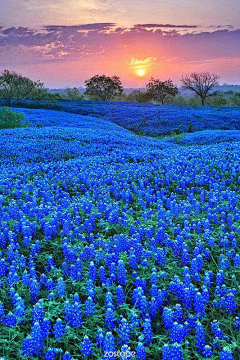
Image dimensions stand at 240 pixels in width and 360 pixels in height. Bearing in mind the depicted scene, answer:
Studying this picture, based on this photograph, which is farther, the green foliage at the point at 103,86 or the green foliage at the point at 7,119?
the green foliage at the point at 103,86

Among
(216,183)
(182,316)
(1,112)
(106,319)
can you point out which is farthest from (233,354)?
(1,112)

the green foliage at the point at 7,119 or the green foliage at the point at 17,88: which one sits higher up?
the green foliage at the point at 17,88

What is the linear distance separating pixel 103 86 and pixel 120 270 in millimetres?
85716

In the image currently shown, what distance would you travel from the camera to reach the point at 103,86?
3433 inches

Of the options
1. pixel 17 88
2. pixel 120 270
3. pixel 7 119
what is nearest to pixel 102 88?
pixel 17 88

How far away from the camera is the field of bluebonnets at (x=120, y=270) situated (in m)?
4.03

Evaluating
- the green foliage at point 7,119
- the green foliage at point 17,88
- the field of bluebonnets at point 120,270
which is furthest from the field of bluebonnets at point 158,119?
the field of bluebonnets at point 120,270

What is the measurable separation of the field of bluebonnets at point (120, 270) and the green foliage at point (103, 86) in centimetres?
7934

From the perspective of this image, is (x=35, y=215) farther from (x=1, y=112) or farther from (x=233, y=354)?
(x=1, y=112)

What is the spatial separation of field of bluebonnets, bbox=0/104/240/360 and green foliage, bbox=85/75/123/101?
260 ft

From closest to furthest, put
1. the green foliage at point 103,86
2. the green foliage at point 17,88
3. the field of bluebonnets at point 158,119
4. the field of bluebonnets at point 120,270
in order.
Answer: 1. the field of bluebonnets at point 120,270
2. the field of bluebonnets at point 158,119
3. the green foliage at point 17,88
4. the green foliage at point 103,86

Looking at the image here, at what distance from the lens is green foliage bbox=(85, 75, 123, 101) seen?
86.1 metres

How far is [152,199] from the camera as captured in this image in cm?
842

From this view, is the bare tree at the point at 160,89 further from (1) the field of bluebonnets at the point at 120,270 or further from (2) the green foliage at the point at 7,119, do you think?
(1) the field of bluebonnets at the point at 120,270
